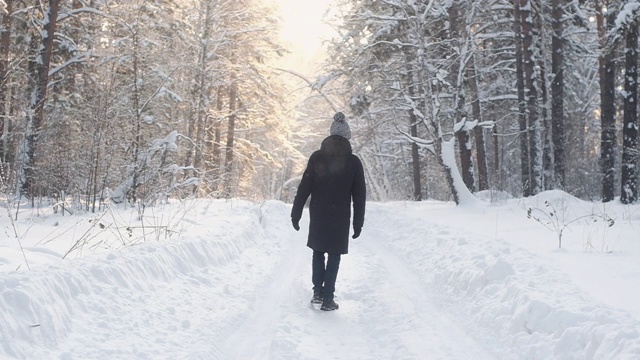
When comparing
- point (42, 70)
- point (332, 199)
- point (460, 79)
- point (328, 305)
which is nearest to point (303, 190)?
point (332, 199)

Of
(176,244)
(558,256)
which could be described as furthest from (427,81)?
(176,244)

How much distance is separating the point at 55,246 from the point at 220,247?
234cm

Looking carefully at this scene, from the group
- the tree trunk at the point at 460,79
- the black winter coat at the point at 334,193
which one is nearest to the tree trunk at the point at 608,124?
the tree trunk at the point at 460,79

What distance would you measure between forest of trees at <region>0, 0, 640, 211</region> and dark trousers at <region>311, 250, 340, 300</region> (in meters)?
4.05

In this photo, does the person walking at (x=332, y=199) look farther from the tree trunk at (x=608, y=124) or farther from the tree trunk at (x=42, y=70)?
the tree trunk at (x=608, y=124)

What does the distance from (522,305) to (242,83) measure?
1941 cm

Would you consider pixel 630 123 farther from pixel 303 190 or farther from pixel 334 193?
pixel 303 190

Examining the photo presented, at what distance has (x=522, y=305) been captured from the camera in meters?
4.45

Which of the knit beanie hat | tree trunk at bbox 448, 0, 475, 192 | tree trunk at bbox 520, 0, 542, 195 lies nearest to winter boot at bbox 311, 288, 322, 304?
the knit beanie hat

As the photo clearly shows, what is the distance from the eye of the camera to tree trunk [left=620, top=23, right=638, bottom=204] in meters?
12.9

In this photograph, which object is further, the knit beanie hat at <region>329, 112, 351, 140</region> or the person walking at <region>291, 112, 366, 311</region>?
the knit beanie hat at <region>329, 112, 351, 140</region>

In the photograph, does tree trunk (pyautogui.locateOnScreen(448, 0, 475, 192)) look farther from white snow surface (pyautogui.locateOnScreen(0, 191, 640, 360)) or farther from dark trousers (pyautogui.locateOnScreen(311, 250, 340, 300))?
dark trousers (pyautogui.locateOnScreen(311, 250, 340, 300))

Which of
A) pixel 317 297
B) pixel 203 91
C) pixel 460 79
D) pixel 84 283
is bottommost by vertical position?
pixel 317 297

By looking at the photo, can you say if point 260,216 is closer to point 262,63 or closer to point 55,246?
point 55,246
